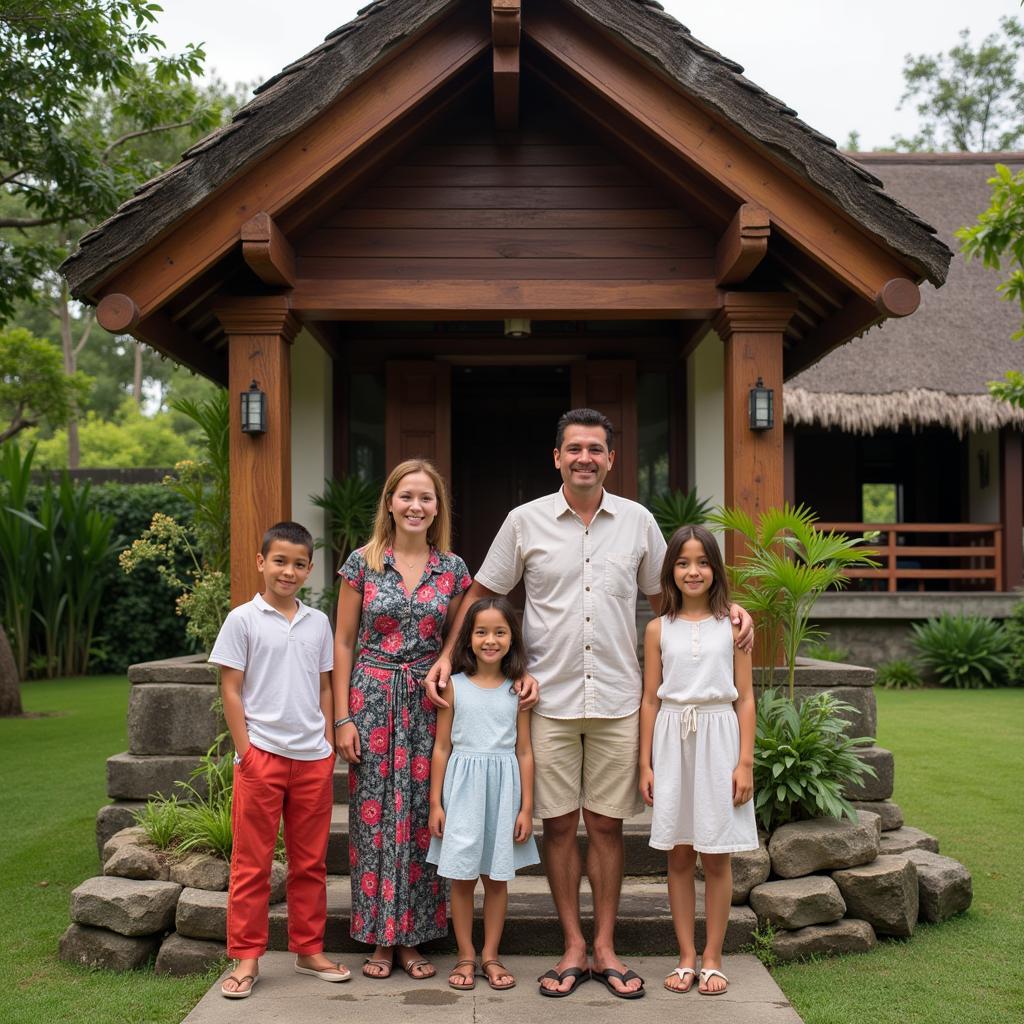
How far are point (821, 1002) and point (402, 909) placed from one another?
1.47 meters

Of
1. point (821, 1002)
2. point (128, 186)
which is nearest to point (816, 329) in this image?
point (821, 1002)

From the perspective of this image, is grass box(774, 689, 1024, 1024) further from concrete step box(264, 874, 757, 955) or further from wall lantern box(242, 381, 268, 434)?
wall lantern box(242, 381, 268, 434)

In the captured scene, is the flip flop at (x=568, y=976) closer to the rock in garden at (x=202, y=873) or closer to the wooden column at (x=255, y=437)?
the rock in garden at (x=202, y=873)

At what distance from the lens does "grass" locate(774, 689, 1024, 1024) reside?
11.6ft

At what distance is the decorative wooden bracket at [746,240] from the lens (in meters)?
4.72

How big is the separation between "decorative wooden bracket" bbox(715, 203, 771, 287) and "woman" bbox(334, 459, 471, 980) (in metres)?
1.99

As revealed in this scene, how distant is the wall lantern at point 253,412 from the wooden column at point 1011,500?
9522mm

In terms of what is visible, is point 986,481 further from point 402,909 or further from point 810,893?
point 402,909

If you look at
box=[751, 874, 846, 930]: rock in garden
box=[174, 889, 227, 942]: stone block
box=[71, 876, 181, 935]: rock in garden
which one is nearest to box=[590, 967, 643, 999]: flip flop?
box=[751, 874, 846, 930]: rock in garden

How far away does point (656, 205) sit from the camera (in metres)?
5.27

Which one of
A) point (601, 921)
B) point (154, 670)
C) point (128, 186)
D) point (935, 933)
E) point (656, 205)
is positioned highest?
point (128, 186)

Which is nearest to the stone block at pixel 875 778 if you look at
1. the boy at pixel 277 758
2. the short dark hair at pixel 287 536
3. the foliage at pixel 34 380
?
the boy at pixel 277 758

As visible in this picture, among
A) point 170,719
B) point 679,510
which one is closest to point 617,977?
point 170,719

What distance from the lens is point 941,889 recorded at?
4.34 metres
